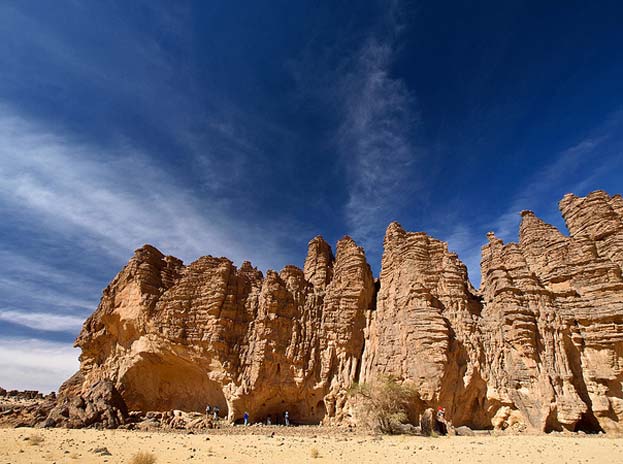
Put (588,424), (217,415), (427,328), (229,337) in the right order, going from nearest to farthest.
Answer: (588,424)
(427,328)
(217,415)
(229,337)

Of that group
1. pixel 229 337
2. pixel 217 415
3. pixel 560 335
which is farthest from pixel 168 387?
pixel 560 335

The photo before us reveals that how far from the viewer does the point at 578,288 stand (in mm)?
28984

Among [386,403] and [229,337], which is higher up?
[229,337]

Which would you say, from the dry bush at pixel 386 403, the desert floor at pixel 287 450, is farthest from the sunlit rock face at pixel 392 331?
the desert floor at pixel 287 450

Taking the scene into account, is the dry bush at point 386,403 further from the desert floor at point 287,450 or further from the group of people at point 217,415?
the group of people at point 217,415

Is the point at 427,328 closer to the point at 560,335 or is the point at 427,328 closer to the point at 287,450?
the point at 560,335

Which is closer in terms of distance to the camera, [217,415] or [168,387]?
[217,415]

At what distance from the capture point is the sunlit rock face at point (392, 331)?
26.2m

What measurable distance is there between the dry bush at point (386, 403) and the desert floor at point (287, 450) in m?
5.00

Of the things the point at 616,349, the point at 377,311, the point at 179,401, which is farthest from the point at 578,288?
the point at 179,401

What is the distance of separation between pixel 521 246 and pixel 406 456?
30.0 m

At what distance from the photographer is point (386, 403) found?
24.9 m

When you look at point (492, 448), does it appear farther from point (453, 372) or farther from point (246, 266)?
point (246, 266)

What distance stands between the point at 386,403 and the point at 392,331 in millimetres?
7273
